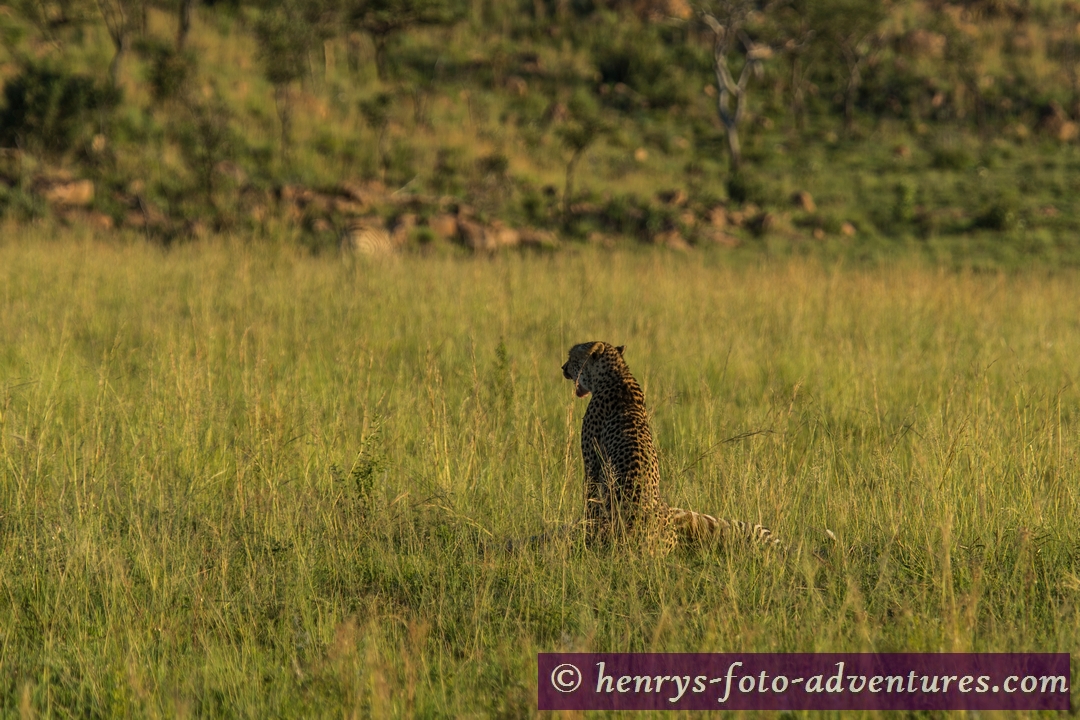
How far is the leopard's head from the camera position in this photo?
4773 mm

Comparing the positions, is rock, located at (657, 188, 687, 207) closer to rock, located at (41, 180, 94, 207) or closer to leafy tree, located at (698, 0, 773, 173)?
leafy tree, located at (698, 0, 773, 173)

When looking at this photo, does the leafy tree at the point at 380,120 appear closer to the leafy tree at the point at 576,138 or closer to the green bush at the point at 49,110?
the leafy tree at the point at 576,138

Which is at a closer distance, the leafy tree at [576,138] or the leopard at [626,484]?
the leopard at [626,484]

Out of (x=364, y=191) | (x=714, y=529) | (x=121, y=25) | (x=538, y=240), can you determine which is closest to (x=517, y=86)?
(x=121, y=25)

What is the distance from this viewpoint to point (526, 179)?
76.3 feet

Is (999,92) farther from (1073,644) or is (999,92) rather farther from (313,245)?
(1073,644)

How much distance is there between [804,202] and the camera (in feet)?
76.6

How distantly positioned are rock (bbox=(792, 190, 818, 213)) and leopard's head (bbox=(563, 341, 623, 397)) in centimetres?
1903

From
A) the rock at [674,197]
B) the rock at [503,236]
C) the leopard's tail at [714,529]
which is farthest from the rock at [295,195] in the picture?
the leopard's tail at [714,529]

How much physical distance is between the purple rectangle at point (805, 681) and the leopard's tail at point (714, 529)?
904 mm

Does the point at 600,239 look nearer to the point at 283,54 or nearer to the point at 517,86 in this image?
the point at 283,54

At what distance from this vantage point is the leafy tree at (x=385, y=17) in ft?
105

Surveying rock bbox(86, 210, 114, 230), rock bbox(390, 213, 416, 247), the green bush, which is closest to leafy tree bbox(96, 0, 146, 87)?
the green bush

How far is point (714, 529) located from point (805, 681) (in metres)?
1.20
